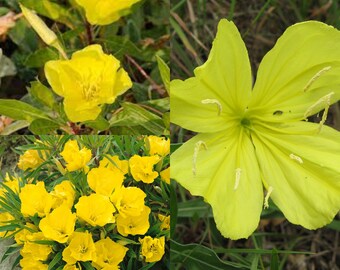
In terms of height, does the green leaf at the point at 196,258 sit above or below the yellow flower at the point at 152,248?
below

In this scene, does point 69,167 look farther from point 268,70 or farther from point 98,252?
point 268,70

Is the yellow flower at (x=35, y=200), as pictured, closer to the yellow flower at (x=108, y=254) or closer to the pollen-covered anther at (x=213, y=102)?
the yellow flower at (x=108, y=254)

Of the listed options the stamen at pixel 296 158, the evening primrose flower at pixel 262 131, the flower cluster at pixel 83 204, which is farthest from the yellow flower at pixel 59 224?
the stamen at pixel 296 158

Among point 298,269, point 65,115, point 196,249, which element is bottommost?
point 298,269

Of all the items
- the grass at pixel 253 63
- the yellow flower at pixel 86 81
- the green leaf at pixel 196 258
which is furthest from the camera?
the grass at pixel 253 63

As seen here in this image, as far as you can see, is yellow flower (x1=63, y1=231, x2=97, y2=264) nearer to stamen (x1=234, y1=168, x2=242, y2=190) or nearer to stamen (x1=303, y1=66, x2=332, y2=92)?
stamen (x1=234, y1=168, x2=242, y2=190)

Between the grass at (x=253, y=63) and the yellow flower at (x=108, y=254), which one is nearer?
the yellow flower at (x=108, y=254)

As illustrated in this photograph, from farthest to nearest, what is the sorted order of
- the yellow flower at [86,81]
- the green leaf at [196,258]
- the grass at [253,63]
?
the grass at [253,63], the green leaf at [196,258], the yellow flower at [86,81]

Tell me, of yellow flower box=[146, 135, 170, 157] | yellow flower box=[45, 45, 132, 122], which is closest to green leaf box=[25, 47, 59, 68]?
yellow flower box=[45, 45, 132, 122]

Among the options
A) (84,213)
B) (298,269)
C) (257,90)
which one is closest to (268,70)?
(257,90)
